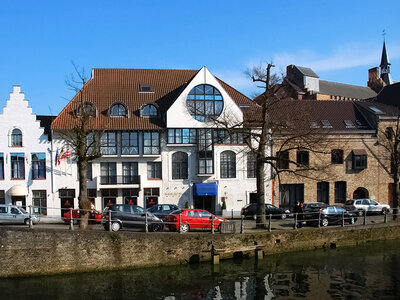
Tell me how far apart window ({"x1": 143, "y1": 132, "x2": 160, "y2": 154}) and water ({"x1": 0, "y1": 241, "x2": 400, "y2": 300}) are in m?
16.3

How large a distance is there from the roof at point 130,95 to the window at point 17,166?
12.4 ft

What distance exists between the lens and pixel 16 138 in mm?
34938

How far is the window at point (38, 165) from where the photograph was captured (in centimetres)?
3512

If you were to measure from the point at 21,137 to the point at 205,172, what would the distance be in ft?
52.5

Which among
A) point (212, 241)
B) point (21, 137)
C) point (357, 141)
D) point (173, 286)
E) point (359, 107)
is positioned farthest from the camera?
point (359, 107)

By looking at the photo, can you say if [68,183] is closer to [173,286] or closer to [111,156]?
[111,156]

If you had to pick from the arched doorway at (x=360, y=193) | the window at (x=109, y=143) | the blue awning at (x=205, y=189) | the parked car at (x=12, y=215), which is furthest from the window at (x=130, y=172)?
the arched doorway at (x=360, y=193)

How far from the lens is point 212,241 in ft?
74.1

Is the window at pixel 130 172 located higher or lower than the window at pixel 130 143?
lower

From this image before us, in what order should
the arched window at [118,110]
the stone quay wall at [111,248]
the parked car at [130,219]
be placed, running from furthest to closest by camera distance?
1. the arched window at [118,110]
2. the parked car at [130,219]
3. the stone quay wall at [111,248]

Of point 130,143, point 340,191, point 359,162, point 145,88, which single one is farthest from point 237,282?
point 359,162

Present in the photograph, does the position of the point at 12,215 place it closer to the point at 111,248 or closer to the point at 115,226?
the point at 115,226

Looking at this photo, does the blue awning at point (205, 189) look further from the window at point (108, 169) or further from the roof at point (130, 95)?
the window at point (108, 169)

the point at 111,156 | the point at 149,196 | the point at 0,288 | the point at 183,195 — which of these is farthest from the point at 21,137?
the point at 0,288
